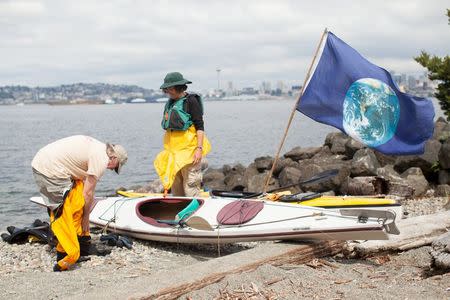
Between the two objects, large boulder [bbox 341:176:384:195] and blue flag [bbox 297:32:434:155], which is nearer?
blue flag [bbox 297:32:434:155]

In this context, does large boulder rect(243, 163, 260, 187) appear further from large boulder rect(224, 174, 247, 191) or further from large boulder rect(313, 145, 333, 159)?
large boulder rect(313, 145, 333, 159)

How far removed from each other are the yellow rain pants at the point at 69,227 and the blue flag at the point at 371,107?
3339 millimetres

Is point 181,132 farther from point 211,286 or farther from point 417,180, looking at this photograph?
point 417,180

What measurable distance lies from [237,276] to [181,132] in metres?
3.05

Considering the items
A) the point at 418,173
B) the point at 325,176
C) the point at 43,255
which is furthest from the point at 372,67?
the point at 418,173

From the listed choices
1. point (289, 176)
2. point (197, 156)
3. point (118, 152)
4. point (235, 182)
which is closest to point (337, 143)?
point (235, 182)

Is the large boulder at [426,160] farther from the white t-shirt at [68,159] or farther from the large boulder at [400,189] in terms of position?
the white t-shirt at [68,159]

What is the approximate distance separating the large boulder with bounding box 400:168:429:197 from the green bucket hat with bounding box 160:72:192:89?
→ 6658 mm

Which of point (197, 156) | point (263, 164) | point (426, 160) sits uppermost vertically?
point (197, 156)

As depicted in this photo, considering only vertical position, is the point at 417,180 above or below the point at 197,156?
below

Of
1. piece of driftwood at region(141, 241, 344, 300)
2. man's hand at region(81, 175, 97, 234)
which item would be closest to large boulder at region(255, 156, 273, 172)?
piece of driftwood at region(141, 241, 344, 300)

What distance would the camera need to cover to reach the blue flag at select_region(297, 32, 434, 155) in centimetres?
762

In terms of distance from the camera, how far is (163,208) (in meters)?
8.65

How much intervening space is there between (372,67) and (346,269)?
284 cm
